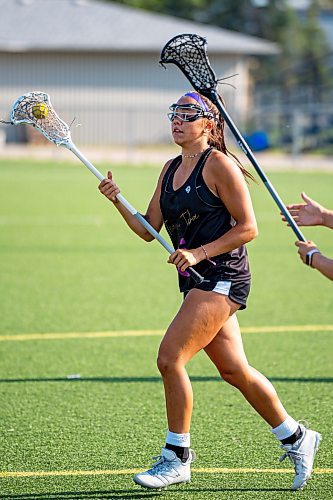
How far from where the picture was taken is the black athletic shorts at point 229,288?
521cm

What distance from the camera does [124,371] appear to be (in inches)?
307

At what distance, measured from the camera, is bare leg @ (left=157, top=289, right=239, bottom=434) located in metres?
5.13

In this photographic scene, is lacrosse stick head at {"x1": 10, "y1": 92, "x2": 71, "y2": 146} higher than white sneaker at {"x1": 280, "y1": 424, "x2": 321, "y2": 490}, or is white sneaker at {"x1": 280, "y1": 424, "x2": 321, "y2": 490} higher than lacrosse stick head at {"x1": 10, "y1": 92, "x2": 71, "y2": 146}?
lacrosse stick head at {"x1": 10, "y1": 92, "x2": 71, "y2": 146}

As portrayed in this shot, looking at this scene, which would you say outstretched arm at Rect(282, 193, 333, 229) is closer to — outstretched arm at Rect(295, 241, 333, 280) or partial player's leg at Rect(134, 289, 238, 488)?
outstretched arm at Rect(295, 241, 333, 280)

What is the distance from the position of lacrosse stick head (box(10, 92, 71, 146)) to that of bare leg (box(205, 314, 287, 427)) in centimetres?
143

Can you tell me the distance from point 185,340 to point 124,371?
274 centimetres

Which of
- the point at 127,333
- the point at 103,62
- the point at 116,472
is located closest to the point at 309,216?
the point at 116,472

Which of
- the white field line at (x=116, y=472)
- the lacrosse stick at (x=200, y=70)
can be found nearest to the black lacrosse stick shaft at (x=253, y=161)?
the lacrosse stick at (x=200, y=70)

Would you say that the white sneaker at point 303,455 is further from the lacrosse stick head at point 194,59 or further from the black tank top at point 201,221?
the lacrosse stick head at point 194,59

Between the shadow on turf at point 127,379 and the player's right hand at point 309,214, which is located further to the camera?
the shadow on turf at point 127,379

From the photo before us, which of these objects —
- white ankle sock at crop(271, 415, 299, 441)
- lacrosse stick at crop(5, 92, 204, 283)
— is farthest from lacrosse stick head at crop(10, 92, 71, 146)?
white ankle sock at crop(271, 415, 299, 441)

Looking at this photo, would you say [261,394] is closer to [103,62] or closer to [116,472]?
[116,472]

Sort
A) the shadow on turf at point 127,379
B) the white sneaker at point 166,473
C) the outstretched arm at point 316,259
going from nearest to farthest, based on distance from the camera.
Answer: the outstretched arm at point 316,259, the white sneaker at point 166,473, the shadow on turf at point 127,379

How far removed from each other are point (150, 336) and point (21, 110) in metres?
3.83
